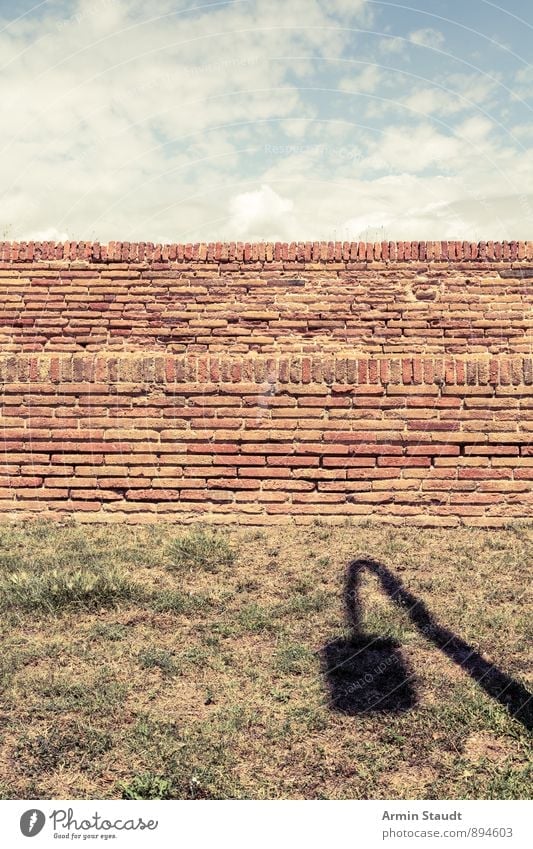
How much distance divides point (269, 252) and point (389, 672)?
5723mm

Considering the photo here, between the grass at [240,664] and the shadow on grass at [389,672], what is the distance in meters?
0.05

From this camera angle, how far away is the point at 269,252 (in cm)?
791

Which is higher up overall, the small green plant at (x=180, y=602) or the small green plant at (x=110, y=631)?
the small green plant at (x=180, y=602)

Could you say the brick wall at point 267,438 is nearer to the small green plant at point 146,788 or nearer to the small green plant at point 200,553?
the small green plant at point 200,553

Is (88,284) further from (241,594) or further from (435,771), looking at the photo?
(435,771)

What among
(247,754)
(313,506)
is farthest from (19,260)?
(247,754)

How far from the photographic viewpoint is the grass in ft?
8.37

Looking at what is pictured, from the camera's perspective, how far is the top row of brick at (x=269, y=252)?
7.87 m

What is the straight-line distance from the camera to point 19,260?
7.93 meters

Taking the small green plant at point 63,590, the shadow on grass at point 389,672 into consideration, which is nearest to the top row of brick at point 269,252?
the small green plant at point 63,590

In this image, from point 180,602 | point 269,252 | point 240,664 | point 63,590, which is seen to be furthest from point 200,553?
point 269,252
